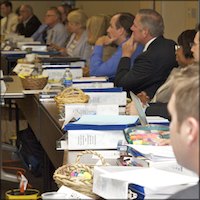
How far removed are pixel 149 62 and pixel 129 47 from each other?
0.68 metres

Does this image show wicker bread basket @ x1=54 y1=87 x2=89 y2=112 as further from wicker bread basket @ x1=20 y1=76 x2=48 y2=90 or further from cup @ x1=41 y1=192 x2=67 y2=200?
cup @ x1=41 y1=192 x2=67 y2=200

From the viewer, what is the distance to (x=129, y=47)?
621 cm

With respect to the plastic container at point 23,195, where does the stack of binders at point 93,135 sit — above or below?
above

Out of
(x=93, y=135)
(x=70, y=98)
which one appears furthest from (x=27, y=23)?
(x=93, y=135)

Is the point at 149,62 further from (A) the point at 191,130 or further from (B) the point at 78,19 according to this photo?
(A) the point at 191,130

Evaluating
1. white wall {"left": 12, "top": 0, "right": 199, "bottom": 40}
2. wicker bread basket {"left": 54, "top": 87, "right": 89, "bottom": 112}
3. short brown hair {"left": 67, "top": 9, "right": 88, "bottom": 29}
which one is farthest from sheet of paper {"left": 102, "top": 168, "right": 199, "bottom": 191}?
white wall {"left": 12, "top": 0, "right": 199, "bottom": 40}

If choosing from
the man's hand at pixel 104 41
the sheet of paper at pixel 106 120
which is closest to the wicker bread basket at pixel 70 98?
the sheet of paper at pixel 106 120

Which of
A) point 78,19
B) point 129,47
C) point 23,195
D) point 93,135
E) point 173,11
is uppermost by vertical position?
point 173,11

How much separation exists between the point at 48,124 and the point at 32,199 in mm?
484

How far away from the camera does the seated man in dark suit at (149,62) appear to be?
558 cm

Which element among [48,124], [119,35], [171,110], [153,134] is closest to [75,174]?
[153,134]

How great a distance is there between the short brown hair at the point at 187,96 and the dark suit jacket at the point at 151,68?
393 centimetres

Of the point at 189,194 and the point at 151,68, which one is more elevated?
the point at 151,68

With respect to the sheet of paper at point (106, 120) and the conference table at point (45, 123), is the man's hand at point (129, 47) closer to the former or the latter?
the conference table at point (45, 123)
